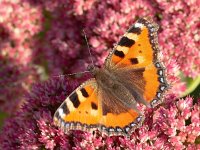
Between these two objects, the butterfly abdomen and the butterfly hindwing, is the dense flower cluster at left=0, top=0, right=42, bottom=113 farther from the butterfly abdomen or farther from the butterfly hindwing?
the butterfly hindwing

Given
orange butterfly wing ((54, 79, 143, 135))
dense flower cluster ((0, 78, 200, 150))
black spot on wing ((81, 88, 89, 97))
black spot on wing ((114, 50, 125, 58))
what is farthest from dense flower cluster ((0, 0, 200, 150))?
black spot on wing ((114, 50, 125, 58))

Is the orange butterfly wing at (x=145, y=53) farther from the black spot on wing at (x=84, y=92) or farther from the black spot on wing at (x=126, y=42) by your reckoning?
the black spot on wing at (x=84, y=92)

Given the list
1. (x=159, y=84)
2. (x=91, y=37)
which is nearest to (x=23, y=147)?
(x=159, y=84)

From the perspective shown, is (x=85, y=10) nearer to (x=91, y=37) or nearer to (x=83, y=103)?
(x=91, y=37)

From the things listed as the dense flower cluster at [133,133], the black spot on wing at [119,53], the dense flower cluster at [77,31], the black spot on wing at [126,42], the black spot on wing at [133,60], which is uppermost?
the dense flower cluster at [77,31]

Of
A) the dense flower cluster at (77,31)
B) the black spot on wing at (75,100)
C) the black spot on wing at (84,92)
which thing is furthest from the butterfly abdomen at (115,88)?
the dense flower cluster at (77,31)

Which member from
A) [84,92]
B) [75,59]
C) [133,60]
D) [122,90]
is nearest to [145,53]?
[133,60]

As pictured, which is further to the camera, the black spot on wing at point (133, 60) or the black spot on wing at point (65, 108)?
the black spot on wing at point (133, 60)
